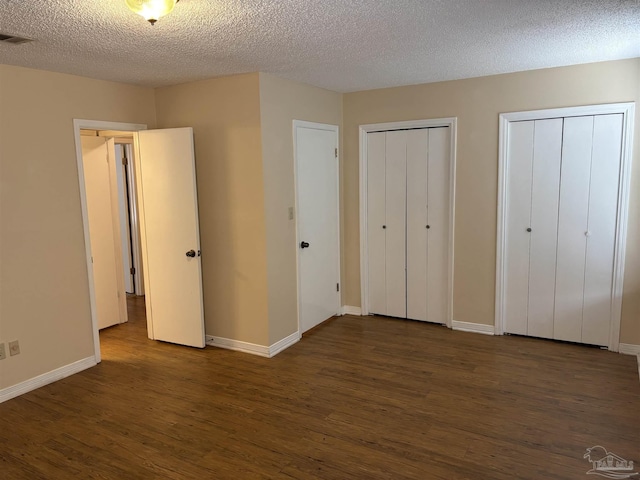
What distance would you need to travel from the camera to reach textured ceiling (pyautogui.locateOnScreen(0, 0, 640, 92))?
241 centimetres

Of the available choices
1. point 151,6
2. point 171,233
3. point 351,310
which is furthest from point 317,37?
point 351,310

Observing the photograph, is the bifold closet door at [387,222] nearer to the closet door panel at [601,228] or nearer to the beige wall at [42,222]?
the closet door panel at [601,228]

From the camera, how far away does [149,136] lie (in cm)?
427

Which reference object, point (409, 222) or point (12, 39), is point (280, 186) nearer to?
point (409, 222)

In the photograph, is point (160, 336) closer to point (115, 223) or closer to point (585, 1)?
point (115, 223)

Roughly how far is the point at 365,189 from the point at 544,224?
1767 mm

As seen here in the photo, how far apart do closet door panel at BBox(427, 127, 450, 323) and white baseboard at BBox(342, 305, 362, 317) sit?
788mm

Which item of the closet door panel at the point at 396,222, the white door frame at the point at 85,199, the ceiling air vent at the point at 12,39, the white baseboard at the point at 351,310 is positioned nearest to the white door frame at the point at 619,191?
the closet door panel at the point at 396,222

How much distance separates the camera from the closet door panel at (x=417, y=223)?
4.73 meters

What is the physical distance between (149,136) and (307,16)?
2.30 meters

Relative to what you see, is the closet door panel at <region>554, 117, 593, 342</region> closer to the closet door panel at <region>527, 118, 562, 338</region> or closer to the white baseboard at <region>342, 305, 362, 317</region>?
the closet door panel at <region>527, 118, 562, 338</region>

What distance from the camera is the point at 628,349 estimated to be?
13.2ft

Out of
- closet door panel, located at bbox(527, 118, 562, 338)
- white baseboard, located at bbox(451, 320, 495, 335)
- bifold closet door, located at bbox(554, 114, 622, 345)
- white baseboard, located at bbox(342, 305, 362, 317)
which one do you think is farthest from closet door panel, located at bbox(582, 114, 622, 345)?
white baseboard, located at bbox(342, 305, 362, 317)

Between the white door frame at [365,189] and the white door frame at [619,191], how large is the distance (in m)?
0.43
